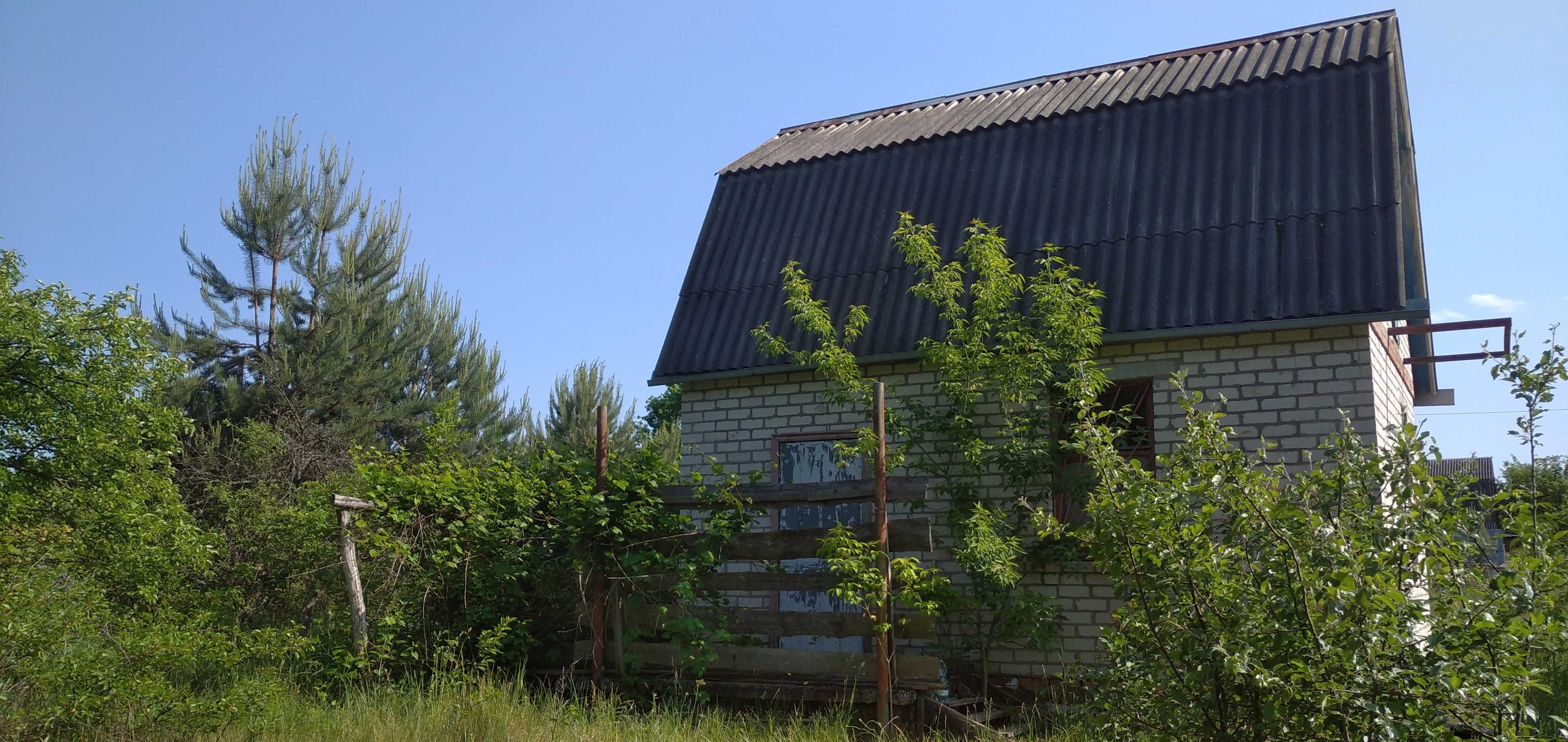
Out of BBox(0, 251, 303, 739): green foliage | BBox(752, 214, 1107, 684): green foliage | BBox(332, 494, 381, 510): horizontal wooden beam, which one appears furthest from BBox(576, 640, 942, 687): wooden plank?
BBox(0, 251, 303, 739): green foliage

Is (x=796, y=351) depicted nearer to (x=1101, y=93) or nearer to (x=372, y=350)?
(x=1101, y=93)

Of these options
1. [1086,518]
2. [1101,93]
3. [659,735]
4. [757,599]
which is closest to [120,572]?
[659,735]

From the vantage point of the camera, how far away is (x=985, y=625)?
8.74 metres

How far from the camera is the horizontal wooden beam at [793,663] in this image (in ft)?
23.4

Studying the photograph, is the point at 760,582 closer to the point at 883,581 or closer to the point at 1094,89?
the point at 883,581

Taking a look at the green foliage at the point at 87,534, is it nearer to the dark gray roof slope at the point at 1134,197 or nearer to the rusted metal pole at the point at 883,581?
the rusted metal pole at the point at 883,581

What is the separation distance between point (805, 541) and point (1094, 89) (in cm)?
616

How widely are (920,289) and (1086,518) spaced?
2312 millimetres

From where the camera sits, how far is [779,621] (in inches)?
305

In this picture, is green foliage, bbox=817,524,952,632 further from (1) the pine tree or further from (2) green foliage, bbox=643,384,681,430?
(2) green foliage, bbox=643,384,681,430

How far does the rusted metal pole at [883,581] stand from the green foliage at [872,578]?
0.02 metres

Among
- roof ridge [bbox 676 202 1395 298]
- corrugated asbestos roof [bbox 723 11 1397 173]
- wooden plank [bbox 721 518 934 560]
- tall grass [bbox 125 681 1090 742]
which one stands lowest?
tall grass [bbox 125 681 1090 742]

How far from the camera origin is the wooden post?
7.97 metres

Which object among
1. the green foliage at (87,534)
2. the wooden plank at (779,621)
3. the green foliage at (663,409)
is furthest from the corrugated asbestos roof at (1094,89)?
the green foliage at (663,409)
